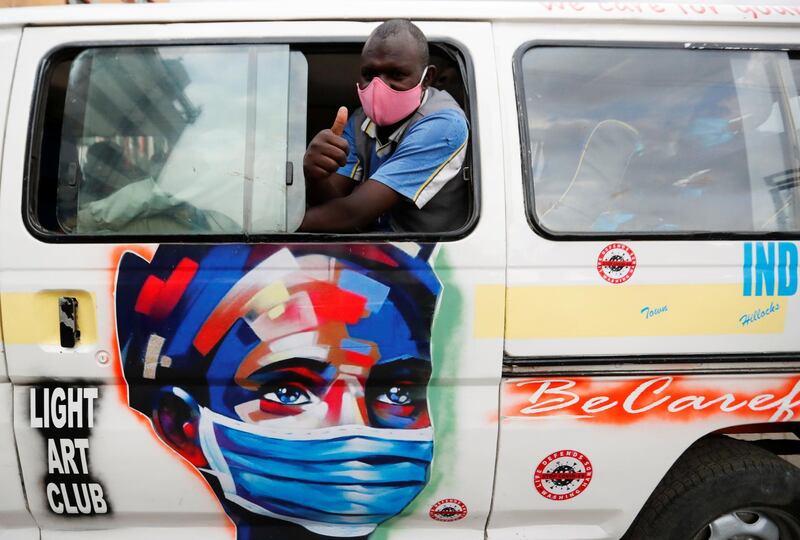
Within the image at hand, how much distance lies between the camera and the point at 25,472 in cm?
178

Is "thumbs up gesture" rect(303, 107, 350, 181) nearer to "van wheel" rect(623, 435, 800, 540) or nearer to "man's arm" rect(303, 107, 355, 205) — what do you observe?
"man's arm" rect(303, 107, 355, 205)

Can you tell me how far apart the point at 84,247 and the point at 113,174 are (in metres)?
0.28

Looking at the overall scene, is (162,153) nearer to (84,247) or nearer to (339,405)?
(84,247)

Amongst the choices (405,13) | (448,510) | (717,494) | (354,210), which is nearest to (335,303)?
(354,210)

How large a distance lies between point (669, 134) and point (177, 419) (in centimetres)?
195

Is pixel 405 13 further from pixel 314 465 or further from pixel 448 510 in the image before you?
pixel 448 510

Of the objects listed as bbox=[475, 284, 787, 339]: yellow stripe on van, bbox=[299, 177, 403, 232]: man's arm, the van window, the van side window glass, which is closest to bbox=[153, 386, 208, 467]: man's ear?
the van side window glass

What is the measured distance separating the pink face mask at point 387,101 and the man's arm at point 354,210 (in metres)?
0.28

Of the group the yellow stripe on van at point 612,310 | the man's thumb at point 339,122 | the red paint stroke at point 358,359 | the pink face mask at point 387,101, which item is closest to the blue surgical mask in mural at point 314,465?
the red paint stroke at point 358,359

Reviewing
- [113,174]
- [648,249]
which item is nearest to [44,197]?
[113,174]

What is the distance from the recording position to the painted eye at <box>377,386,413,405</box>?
5.84 feet

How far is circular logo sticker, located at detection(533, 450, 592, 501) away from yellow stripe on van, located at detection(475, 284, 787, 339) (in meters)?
0.42

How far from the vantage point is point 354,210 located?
1811mm

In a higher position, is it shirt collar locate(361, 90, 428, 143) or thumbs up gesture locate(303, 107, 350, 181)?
shirt collar locate(361, 90, 428, 143)
